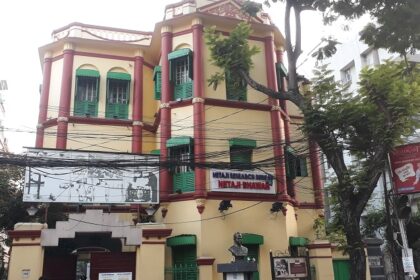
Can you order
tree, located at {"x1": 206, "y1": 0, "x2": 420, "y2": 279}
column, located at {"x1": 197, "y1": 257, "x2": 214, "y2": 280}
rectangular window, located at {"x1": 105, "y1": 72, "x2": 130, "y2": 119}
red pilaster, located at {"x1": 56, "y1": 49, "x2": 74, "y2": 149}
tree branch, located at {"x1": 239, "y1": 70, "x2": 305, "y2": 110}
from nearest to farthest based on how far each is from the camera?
tree, located at {"x1": 206, "y1": 0, "x2": 420, "y2": 279}
tree branch, located at {"x1": 239, "y1": 70, "x2": 305, "y2": 110}
column, located at {"x1": 197, "y1": 257, "x2": 214, "y2": 280}
red pilaster, located at {"x1": 56, "y1": 49, "x2": 74, "y2": 149}
rectangular window, located at {"x1": 105, "y1": 72, "x2": 130, "y2": 119}

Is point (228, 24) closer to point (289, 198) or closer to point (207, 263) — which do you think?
point (289, 198)

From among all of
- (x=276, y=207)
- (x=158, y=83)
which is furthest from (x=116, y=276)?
(x=158, y=83)

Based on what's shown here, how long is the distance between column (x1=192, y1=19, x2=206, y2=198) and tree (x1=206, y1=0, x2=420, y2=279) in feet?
14.0

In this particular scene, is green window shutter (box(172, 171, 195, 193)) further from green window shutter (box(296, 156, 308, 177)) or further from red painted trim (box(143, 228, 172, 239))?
green window shutter (box(296, 156, 308, 177))

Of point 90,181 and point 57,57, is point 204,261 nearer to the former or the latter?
point 90,181

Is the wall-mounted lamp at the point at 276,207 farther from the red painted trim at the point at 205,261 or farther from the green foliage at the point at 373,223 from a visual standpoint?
the green foliage at the point at 373,223

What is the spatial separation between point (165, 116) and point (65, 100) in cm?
426

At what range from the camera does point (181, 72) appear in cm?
1753

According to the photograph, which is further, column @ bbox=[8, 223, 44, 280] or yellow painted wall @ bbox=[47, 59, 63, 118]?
yellow painted wall @ bbox=[47, 59, 63, 118]

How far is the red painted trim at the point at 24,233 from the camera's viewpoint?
13109mm

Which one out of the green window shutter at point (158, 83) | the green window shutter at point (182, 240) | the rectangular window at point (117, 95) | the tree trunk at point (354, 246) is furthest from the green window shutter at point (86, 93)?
the tree trunk at point (354, 246)

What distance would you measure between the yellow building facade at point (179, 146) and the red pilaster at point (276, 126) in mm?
46

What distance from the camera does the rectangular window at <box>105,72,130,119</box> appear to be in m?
18.5

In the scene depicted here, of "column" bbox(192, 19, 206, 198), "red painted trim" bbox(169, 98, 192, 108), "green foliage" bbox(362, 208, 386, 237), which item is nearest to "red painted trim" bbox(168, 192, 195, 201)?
"column" bbox(192, 19, 206, 198)
